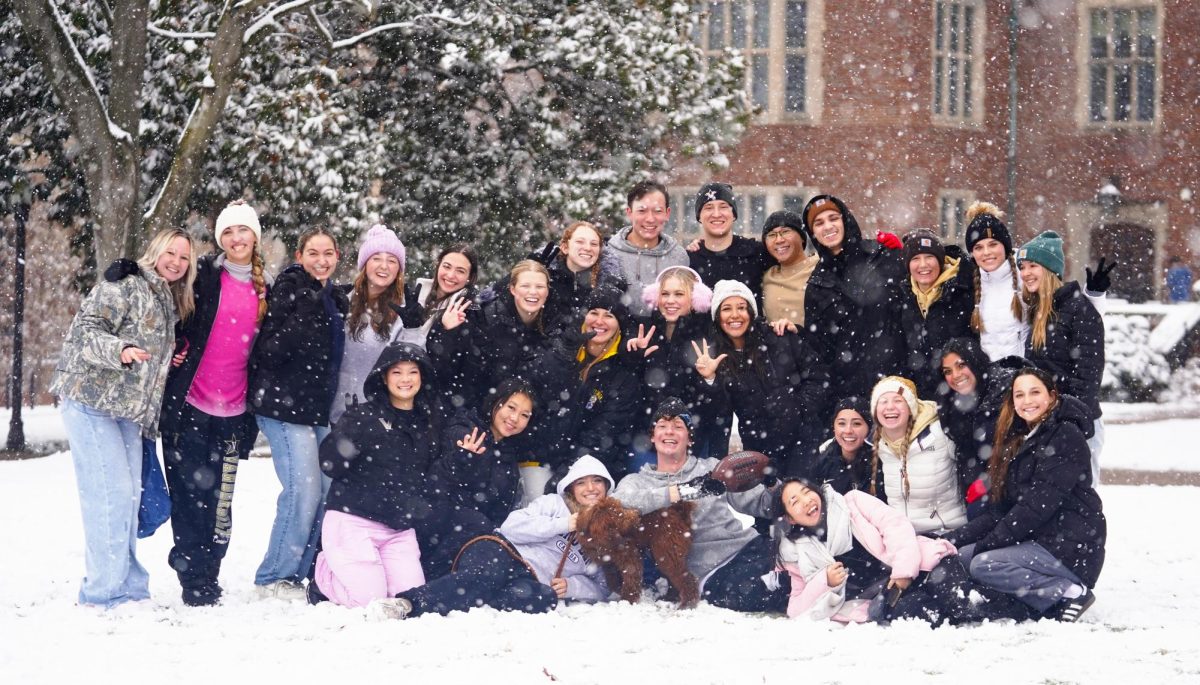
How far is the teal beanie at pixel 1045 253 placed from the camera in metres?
6.90

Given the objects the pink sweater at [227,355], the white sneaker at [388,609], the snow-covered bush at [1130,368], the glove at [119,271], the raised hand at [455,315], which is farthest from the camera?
the snow-covered bush at [1130,368]

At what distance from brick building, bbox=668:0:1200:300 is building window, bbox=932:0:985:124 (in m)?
0.02

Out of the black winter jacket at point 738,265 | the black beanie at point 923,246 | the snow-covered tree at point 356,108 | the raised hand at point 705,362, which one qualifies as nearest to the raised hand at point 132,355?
the raised hand at point 705,362

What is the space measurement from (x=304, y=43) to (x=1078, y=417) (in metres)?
9.35

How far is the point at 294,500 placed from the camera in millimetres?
6875

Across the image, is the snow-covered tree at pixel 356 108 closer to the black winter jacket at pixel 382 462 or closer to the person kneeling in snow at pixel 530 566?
the black winter jacket at pixel 382 462

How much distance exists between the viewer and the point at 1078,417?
21.1 ft

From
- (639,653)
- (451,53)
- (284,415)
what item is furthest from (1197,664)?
(451,53)

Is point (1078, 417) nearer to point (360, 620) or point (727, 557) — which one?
point (727, 557)

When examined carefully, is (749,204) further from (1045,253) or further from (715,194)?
(1045,253)

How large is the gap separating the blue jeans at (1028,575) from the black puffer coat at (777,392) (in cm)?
121

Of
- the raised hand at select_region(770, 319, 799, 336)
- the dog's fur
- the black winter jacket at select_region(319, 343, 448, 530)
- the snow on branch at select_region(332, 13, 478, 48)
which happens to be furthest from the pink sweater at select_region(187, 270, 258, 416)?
the snow on branch at select_region(332, 13, 478, 48)

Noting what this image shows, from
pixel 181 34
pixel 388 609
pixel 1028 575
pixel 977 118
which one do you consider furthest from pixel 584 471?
pixel 977 118

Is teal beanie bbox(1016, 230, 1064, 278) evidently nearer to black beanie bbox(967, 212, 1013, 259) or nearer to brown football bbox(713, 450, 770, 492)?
black beanie bbox(967, 212, 1013, 259)
